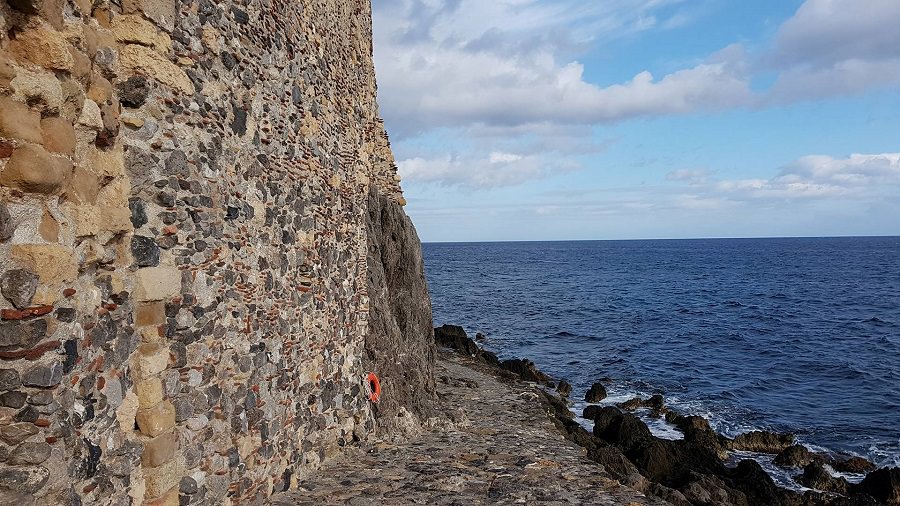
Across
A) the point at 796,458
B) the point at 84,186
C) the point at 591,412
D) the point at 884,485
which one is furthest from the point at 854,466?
the point at 84,186

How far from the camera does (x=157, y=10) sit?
5.41 m

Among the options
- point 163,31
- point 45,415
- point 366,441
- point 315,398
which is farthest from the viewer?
point 366,441

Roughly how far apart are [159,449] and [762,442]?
18.0 meters

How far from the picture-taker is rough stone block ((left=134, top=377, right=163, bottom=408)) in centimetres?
520

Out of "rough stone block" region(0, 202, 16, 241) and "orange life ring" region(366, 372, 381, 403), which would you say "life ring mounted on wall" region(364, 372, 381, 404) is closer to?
"orange life ring" region(366, 372, 381, 403)

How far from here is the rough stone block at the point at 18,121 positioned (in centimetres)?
361

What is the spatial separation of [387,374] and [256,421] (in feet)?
18.1

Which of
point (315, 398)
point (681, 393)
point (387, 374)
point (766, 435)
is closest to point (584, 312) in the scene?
point (681, 393)

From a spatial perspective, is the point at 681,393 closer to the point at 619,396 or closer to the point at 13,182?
the point at 619,396

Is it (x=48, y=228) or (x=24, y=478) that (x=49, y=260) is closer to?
(x=48, y=228)

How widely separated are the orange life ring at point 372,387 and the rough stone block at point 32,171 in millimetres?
8150

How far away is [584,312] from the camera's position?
48031 mm

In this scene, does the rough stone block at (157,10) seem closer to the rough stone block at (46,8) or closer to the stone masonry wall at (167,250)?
the stone masonry wall at (167,250)

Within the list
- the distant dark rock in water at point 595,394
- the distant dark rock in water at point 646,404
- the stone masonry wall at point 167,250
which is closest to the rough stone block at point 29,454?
the stone masonry wall at point 167,250
